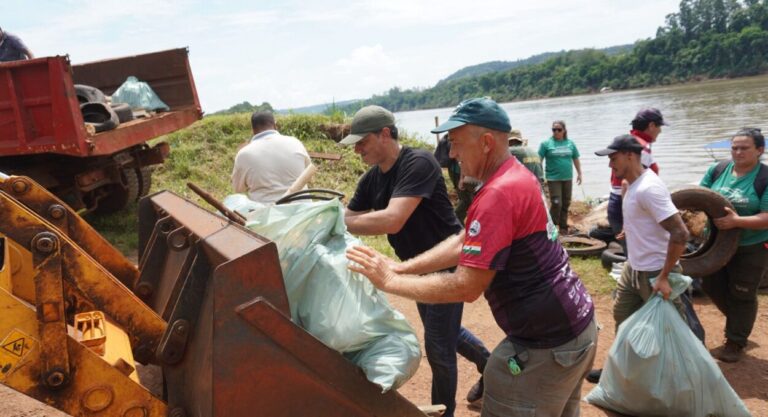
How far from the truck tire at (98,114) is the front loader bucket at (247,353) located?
5.16 m

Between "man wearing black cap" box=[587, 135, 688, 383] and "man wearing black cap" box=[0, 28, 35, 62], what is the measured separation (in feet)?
24.5

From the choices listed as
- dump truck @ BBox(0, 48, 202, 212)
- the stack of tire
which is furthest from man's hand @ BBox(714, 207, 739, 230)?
the stack of tire

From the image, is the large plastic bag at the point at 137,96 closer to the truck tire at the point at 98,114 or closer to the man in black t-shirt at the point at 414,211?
the truck tire at the point at 98,114

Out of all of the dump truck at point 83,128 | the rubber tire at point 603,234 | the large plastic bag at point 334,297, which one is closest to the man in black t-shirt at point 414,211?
the large plastic bag at point 334,297

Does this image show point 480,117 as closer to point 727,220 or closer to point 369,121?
point 369,121

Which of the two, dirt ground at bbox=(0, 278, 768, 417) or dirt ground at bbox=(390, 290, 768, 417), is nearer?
dirt ground at bbox=(0, 278, 768, 417)

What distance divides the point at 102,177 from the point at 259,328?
6520 mm

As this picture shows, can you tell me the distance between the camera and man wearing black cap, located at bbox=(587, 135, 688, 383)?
3555 mm

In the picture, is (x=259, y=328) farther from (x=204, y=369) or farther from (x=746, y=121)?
(x=746, y=121)

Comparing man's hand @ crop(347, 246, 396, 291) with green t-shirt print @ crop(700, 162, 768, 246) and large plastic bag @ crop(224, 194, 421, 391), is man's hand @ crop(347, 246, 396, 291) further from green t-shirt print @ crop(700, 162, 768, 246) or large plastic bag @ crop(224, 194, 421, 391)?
green t-shirt print @ crop(700, 162, 768, 246)

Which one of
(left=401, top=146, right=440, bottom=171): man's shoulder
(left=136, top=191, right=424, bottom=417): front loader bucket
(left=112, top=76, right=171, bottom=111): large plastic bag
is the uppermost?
(left=112, top=76, right=171, bottom=111): large plastic bag

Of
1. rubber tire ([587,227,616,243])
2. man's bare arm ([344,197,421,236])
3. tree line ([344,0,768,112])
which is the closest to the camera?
man's bare arm ([344,197,421,236])

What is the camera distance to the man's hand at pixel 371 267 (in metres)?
2.28

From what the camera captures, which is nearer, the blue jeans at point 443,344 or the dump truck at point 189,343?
the dump truck at point 189,343
